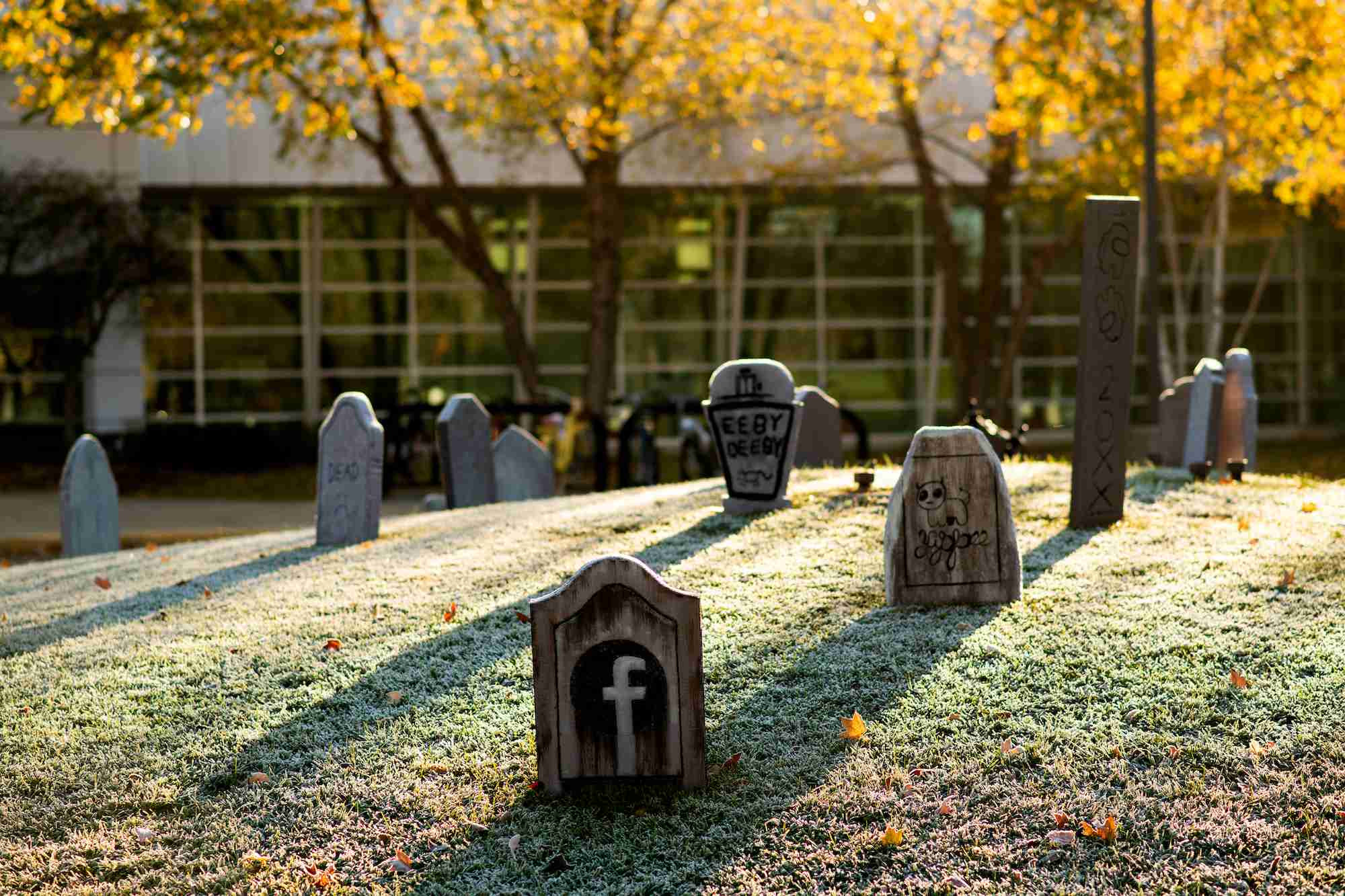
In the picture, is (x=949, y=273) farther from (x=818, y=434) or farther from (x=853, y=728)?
(x=853, y=728)

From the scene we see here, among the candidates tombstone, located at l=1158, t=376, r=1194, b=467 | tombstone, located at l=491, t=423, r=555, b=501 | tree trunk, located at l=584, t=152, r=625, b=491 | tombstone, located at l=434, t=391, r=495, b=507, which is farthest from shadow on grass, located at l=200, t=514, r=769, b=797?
tree trunk, located at l=584, t=152, r=625, b=491

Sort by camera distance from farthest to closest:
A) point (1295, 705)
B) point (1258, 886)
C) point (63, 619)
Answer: point (63, 619) < point (1295, 705) < point (1258, 886)

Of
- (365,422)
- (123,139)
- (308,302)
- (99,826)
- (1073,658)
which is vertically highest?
(123,139)

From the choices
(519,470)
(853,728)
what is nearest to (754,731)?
(853,728)

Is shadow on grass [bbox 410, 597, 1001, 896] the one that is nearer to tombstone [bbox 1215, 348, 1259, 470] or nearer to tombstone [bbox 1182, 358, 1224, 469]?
tombstone [bbox 1182, 358, 1224, 469]

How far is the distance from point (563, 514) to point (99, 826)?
15.6 feet

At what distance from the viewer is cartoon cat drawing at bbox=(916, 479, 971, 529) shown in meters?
6.21

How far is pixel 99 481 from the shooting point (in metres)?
11.5

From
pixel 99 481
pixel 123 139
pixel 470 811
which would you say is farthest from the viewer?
pixel 123 139

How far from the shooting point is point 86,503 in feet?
37.3

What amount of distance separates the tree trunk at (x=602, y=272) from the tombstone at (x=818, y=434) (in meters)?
6.89

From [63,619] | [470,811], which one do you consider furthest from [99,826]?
[63,619]

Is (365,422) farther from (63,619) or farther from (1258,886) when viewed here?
(1258,886)

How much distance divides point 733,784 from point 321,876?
1271 mm
